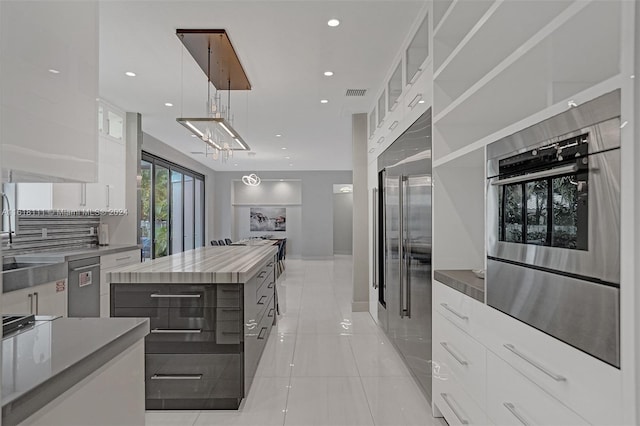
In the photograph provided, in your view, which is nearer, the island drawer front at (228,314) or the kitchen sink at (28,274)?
the island drawer front at (228,314)

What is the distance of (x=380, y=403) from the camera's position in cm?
276

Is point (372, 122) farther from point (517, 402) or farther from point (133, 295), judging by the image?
point (517, 402)

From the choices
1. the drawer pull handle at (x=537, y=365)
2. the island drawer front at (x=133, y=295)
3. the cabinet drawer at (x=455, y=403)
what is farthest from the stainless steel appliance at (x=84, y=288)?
the drawer pull handle at (x=537, y=365)

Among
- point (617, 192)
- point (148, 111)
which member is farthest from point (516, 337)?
point (148, 111)

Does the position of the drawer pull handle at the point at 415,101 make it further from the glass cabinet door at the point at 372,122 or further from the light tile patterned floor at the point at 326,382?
the light tile patterned floor at the point at 326,382

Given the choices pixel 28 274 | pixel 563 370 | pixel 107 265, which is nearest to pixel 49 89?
→ pixel 563 370

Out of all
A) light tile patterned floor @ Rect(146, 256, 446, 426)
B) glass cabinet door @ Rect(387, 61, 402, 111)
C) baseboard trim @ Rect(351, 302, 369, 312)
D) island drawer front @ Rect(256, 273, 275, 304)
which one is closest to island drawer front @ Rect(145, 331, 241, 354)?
light tile patterned floor @ Rect(146, 256, 446, 426)

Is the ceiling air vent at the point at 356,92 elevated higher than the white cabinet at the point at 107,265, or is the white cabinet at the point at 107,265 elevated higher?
the ceiling air vent at the point at 356,92

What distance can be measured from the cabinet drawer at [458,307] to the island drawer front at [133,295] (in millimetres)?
1805

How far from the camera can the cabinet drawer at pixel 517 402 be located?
1296 millimetres

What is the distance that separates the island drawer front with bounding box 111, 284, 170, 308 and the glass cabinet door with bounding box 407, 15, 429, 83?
2427mm

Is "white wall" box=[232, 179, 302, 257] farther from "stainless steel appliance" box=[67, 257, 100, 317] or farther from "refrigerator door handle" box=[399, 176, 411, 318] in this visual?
"refrigerator door handle" box=[399, 176, 411, 318]

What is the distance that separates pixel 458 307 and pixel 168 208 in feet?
26.8

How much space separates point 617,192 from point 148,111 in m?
5.76
